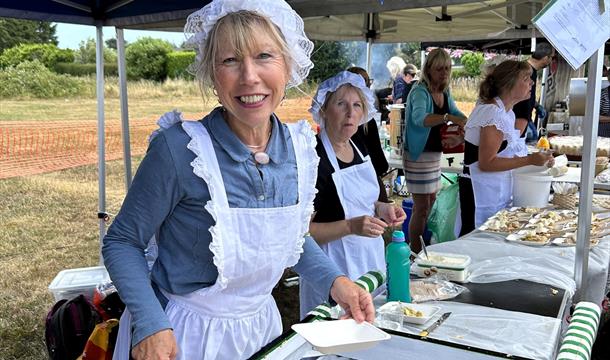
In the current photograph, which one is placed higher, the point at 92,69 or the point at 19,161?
→ the point at 92,69

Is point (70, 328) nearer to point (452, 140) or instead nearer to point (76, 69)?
point (452, 140)

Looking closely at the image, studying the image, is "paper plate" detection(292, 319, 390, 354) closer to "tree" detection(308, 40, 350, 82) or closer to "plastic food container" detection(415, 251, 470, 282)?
"plastic food container" detection(415, 251, 470, 282)

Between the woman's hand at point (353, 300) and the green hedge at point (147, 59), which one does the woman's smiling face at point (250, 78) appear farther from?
the green hedge at point (147, 59)

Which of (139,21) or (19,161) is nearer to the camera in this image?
(139,21)

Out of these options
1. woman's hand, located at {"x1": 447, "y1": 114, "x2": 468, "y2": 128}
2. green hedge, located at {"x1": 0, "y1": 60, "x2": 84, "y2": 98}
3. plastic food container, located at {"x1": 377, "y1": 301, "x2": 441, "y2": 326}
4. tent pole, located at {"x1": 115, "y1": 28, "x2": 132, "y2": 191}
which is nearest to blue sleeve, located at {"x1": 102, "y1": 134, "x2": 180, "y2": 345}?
plastic food container, located at {"x1": 377, "y1": 301, "x2": 441, "y2": 326}

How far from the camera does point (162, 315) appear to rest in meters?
1.11

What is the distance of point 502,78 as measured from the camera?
3.11 m

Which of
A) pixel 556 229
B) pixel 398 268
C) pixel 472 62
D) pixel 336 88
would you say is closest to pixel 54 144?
pixel 336 88

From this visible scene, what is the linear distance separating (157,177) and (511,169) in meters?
2.42

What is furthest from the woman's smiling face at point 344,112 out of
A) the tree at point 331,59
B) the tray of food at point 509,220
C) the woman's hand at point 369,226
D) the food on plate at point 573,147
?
the tree at point 331,59

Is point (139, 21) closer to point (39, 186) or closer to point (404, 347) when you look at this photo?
point (404, 347)

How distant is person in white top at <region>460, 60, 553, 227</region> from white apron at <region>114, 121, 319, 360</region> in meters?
1.89

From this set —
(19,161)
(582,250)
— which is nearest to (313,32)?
(582,250)

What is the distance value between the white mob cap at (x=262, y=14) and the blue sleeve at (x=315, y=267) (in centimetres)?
44
